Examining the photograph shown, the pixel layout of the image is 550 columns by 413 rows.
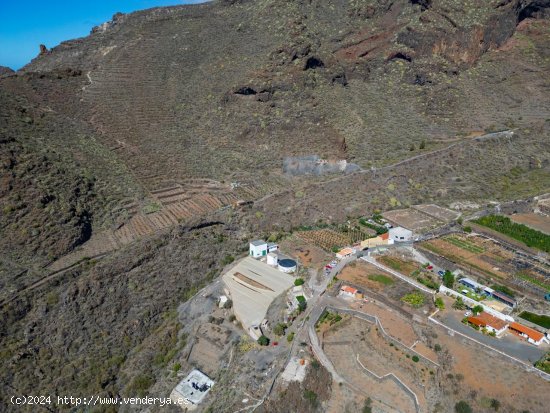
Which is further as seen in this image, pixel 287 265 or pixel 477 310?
pixel 287 265

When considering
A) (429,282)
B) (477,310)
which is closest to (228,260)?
(429,282)

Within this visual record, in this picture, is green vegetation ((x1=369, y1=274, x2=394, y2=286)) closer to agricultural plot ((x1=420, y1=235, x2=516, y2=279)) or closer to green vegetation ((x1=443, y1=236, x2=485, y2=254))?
agricultural plot ((x1=420, y1=235, x2=516, y2=279))

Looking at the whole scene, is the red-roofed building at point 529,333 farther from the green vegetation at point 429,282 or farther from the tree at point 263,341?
the tree at point 263,341

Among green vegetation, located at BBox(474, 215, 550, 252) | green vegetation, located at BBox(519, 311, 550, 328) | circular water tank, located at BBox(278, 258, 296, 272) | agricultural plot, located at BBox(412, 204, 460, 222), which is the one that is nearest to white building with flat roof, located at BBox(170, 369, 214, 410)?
circular water tank, located at BBox(278, 258, 296, 272)

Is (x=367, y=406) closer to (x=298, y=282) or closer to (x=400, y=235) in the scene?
(x=298, y=282)

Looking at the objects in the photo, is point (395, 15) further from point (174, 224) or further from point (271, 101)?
point (174, 224)
